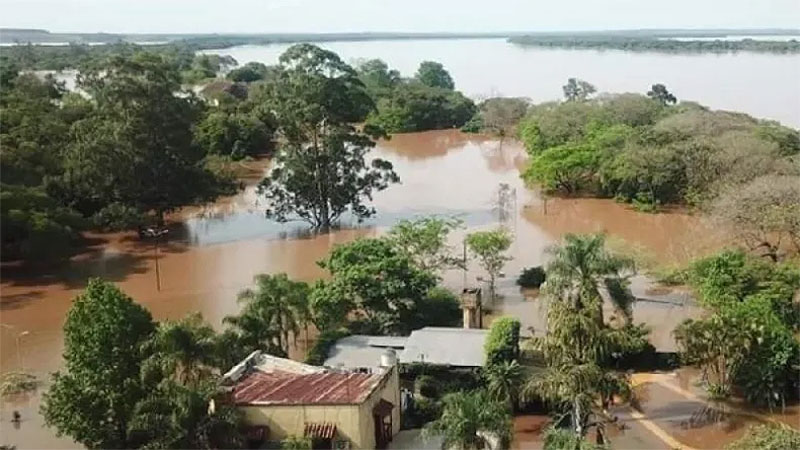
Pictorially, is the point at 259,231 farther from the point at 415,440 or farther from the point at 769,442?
the point at 769,442

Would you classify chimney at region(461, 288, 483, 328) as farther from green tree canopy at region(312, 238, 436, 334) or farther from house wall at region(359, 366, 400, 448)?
house wall at region(359, 366, 400, 448)

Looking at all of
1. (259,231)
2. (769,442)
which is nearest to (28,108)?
(259,231)

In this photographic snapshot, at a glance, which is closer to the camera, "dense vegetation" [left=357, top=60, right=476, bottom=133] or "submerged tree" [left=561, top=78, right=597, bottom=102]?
"dense vegetation" [left=357, top=60, right=476, bottom=133]

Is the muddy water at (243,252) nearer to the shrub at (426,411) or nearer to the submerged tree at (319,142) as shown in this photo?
the submerged tree at (319,142)

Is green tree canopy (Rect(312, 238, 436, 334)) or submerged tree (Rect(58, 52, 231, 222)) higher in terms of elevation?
submerged tree (Rect(58, 52, 231, 222))

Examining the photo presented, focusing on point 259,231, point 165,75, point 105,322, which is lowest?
point 259,231

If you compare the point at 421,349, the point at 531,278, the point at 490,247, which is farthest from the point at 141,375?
the point at 531,278

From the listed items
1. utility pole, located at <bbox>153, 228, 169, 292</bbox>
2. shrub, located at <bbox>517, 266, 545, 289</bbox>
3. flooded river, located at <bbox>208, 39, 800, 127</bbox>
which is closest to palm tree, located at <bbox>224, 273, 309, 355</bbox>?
shrub, located at <bbox>517, 266, 545, 289</bbox>

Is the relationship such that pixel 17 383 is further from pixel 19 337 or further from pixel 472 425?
pixel 472 425
